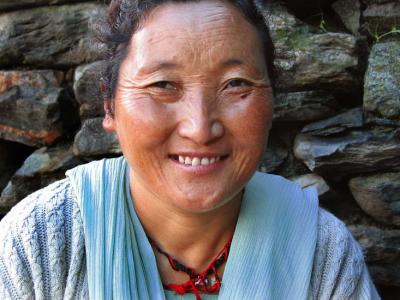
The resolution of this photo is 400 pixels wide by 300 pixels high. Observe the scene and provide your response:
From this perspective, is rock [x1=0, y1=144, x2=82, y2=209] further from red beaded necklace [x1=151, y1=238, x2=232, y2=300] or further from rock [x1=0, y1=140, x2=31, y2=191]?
red beaded necklace [x1=151, y1=238, x2=232, y2=300]

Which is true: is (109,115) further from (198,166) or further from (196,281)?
(196,281)

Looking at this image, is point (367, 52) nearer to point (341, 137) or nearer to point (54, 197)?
point (341, 137)

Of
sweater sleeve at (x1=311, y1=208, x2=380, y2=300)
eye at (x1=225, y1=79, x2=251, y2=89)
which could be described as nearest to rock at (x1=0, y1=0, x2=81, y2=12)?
eye at (x1=225, y1=79, x2=251, y2=89)

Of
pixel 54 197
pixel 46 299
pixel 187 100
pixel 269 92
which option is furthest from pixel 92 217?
pixel 269 92

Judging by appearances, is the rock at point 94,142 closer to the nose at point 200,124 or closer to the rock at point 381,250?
the rock at point 381,250

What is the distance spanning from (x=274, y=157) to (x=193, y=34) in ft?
4.19

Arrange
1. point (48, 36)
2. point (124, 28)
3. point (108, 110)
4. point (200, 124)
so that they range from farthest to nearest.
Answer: point (48, 36), point (108, 110), point (124, 28), point (200, 124)

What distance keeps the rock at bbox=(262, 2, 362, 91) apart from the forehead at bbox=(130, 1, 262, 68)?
0.94 m

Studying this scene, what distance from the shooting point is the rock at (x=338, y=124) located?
2.38 m

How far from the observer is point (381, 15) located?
2.42m

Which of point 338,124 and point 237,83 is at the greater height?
point 237,83

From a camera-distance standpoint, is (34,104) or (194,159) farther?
→ (34,104)

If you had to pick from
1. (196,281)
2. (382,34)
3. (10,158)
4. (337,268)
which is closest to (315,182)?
(382,34)

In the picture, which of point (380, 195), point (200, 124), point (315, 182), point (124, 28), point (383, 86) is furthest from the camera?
point (315, 182)
